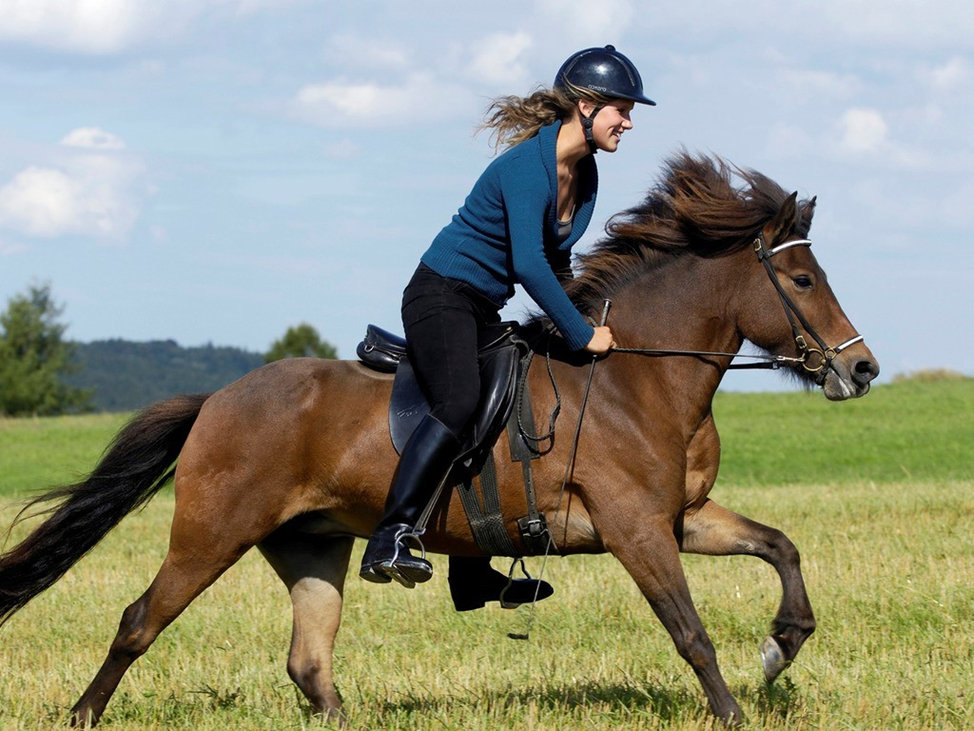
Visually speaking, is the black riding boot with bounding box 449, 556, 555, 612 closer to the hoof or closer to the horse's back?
the horse's back

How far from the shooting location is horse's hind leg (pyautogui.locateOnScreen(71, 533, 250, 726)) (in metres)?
6.18

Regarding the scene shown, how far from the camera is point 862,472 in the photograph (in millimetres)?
24703

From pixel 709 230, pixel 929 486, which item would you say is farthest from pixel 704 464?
pixel 929 486

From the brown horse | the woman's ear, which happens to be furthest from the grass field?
the woman's ear

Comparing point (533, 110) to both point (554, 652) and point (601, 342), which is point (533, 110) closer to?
point (601, 342)

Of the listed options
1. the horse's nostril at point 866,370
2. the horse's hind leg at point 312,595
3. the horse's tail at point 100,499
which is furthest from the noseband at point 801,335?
the horse's tail at point 100,499

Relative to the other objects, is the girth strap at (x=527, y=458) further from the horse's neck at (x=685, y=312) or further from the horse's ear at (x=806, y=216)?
the horse's ear at (x=806, y=216)

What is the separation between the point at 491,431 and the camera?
5.83 m

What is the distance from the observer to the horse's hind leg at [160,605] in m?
6.18

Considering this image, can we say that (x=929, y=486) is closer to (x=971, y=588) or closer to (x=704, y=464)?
(x=971, y=588)

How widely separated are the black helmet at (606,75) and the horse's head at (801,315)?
0.90 metres

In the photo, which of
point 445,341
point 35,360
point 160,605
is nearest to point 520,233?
point 445,341

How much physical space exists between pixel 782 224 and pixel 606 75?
1.11m

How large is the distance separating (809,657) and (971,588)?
6.48ft
